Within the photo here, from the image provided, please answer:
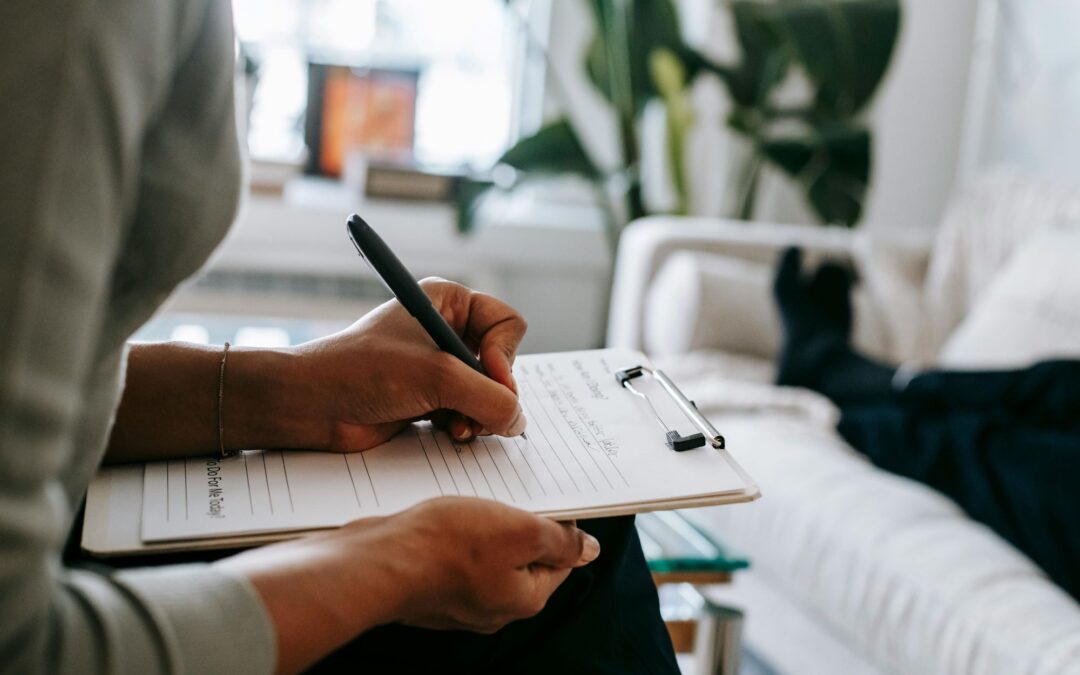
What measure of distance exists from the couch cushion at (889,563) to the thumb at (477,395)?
2.15 ft

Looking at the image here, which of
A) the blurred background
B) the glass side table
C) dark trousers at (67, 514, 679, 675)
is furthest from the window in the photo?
dark trousers at (67, 514, 679, 675)

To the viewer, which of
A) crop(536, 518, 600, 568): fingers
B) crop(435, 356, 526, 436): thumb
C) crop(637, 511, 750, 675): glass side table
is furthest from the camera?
crop(637, 511, 750, 675): glass side table

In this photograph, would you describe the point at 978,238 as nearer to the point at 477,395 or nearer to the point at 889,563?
the point at 889,563

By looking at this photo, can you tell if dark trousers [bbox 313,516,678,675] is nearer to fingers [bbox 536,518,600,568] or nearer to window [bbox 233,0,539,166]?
fingers [bbox 536,518,600,568]

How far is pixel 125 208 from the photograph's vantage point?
1.36ft

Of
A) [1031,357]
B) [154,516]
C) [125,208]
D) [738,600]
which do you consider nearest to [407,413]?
[154,516]

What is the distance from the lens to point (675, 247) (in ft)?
6.75

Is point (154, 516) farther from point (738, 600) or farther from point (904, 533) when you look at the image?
point (738, 600)

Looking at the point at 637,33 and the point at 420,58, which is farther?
the point at 420,58

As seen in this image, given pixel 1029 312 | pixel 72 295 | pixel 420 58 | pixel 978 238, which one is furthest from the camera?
pixel 420 58

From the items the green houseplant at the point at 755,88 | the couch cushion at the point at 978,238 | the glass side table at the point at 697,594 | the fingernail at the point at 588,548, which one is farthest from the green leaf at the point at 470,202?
the fingernail at the point at 588,548

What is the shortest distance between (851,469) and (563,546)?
3.27 ft

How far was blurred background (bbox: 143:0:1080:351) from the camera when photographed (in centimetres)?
233

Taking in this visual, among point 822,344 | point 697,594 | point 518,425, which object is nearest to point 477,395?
point 518,425
